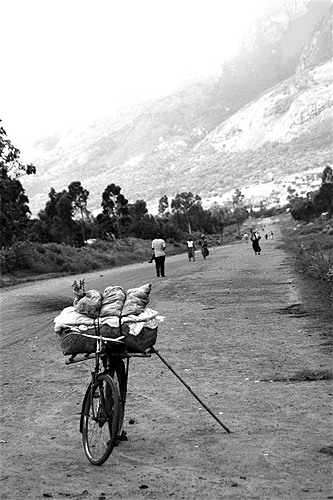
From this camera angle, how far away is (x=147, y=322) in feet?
23.8

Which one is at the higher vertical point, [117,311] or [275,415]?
[117,311]

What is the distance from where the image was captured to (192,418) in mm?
8062

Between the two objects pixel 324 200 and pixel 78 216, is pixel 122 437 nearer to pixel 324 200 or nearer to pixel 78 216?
pixel 78 216

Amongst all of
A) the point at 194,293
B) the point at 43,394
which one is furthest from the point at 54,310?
the point at 43,394

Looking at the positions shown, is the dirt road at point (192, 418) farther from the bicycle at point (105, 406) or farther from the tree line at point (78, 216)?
the tree line at point (78, 216)

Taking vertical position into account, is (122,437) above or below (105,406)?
below

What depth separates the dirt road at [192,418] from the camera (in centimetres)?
603

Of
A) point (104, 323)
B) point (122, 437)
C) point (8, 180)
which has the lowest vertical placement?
point (122, 437)

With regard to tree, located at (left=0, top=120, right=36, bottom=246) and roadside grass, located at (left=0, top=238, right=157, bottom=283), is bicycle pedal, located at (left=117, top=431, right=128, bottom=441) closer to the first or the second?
roadside grass, located at (left=0, top=238, right=157, bottom=283)

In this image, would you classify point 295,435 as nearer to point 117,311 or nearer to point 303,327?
point 117,311

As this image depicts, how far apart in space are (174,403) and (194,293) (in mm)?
13629

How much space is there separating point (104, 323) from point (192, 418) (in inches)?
66.1

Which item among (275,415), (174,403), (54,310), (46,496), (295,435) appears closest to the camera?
(46,496)

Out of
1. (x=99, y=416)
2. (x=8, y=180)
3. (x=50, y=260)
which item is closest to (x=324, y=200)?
(x=8, y=180)
